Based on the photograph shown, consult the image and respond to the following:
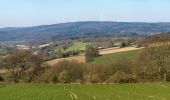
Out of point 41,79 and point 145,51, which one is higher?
point 145,51

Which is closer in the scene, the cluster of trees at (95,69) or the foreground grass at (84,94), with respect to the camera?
the foreground grass at (84,94)

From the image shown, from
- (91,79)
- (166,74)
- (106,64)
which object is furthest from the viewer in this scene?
(106,64)

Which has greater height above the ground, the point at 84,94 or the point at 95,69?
the point at 84,94

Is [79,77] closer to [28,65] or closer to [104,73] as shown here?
[104,73]

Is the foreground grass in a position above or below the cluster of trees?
above

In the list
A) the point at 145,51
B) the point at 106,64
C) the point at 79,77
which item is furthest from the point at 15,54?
the point at 145,51

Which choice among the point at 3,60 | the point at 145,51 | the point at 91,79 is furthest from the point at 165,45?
the point at 3,60

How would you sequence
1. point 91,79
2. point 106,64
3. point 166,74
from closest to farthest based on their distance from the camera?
point 166,74, point 91,79, point 106,64

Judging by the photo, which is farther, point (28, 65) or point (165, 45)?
point (28, 65)

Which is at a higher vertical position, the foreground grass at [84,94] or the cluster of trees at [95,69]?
the foreground grass at [84,94]

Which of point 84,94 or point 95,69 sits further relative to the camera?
point 95,69
